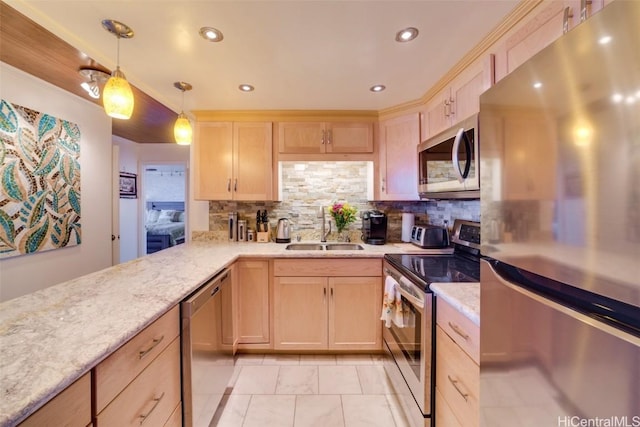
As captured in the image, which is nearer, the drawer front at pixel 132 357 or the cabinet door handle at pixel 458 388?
the drawer front at pixel 132 357

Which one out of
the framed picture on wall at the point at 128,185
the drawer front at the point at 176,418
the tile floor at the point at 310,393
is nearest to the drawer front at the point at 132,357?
the drawer front at the point at 176,418

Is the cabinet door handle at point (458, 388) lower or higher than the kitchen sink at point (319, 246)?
lower

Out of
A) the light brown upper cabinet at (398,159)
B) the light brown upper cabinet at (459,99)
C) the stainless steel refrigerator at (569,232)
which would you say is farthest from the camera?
the light brown upper cabinet at (398,159)

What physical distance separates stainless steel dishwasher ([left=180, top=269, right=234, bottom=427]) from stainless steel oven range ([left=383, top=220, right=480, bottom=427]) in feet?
3.82

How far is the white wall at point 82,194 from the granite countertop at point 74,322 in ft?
3.77

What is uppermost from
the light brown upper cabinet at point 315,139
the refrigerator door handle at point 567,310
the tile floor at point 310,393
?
the light brown upper cabinet at point 315,139

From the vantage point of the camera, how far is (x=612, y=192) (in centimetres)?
45

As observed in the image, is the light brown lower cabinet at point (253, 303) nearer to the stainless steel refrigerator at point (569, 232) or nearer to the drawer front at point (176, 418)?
the drawer front at point (176, 418)

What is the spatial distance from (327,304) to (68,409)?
1707 mm

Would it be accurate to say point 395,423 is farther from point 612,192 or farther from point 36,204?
point 36,204

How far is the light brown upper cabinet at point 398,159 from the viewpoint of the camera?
2.35m

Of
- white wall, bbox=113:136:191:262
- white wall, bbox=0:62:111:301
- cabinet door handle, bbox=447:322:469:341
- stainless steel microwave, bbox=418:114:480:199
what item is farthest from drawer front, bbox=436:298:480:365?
white wall, bbox=113:136:191:262

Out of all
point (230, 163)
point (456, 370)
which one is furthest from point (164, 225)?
point (456, 370)

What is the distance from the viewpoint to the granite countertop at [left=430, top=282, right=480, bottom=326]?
998 millimetres
